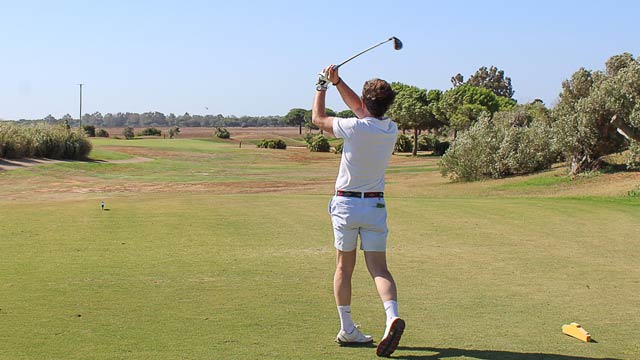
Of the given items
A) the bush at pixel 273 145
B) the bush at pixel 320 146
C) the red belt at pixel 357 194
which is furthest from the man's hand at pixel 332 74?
the bush at pixel 273 145

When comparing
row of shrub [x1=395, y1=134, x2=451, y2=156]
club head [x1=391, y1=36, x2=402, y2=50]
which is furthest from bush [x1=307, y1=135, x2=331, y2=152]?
club head [x1=391, y1=36, x2=402, y2=50]

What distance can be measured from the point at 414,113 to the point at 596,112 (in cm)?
5560

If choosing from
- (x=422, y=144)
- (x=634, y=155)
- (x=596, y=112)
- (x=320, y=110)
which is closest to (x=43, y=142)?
(x=596, y=112)

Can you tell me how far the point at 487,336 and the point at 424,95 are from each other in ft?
295

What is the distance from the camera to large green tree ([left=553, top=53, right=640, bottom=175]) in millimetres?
31494

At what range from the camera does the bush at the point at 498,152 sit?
40.4 m

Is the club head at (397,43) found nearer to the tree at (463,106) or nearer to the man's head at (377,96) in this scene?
the man's head at (377,96)

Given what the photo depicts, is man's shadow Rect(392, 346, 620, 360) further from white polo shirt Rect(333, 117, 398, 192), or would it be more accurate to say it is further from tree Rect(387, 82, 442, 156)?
tree Rect(387, 82, 442, 156)

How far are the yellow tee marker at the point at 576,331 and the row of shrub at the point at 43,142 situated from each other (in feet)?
148

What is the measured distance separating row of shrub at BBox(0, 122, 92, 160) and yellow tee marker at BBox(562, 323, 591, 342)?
4520 centimetres

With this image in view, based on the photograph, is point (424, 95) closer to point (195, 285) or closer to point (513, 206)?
point (513, 206)

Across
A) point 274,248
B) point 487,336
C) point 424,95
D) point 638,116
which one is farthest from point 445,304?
point 424,95

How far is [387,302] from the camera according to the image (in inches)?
266

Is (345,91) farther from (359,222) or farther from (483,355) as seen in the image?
(483,355)
